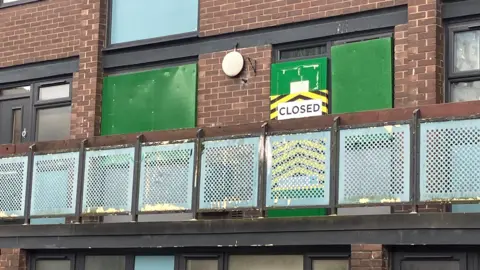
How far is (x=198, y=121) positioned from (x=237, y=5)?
1.76 m

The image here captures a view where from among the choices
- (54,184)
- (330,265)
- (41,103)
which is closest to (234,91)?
(54,184)

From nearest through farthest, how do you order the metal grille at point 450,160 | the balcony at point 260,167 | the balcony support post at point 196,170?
the metal grille at point 450,160 < the balcony at point 260,167 < the balcony support post at point 196,170

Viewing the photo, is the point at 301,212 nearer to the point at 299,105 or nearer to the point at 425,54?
the point at 299,105

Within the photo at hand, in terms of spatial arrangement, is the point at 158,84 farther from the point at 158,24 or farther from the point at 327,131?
the point at 327,131

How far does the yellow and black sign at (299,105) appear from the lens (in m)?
11.8

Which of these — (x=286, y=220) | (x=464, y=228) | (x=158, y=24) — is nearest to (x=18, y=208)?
(x=158, y=24)

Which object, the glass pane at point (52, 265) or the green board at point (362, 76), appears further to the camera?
the glass pane at point (52, 265)

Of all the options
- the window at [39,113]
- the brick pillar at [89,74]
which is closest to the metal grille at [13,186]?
the brick pillar at [89,74]

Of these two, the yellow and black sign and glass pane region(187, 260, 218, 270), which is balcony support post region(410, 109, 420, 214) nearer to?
the yellow and black sign

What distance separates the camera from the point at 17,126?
588 inches

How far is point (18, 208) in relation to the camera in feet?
41.4

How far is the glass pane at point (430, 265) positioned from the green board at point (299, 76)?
9.05ft

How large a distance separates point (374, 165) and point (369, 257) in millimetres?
1195

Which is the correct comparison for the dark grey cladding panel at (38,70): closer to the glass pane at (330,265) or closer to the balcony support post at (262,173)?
the balcony support post at (262,173)
